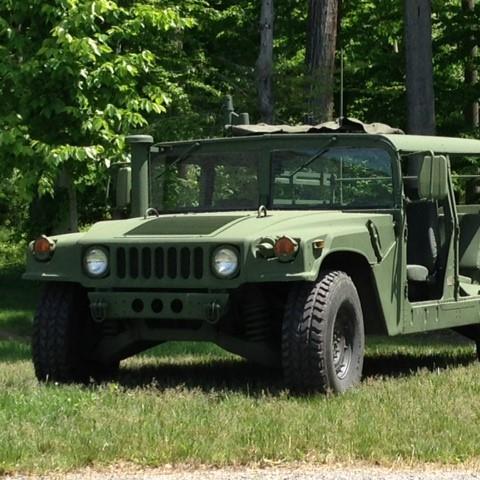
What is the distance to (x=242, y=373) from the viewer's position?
938 centimetres

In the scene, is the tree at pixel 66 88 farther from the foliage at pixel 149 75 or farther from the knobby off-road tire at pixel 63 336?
the knobby off-road tire at pixel 63 336

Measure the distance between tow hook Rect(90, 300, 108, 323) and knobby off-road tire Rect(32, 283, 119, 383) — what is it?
0.38 meters

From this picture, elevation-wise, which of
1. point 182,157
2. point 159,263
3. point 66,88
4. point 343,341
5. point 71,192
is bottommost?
point 343,341

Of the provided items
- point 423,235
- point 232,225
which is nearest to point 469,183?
point 423,235

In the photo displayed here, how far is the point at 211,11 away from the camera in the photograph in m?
22.8

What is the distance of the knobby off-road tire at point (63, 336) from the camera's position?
321 inches

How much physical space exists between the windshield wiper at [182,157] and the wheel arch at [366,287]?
1799mm

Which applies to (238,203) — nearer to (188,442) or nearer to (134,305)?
(134,305)

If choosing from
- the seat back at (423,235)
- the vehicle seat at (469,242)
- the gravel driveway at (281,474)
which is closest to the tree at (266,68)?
the vehicle seat at (469,242)

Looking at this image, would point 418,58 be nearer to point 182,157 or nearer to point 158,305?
point 182,157

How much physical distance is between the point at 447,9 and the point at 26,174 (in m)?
10.3

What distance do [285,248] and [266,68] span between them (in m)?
10.8

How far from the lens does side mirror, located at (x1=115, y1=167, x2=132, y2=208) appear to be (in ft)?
30.3

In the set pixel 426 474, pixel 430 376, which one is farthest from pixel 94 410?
pixel 430 376
